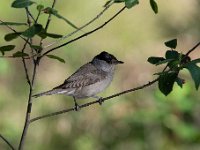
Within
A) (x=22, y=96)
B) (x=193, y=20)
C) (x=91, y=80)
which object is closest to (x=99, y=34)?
(x=193, y=20)

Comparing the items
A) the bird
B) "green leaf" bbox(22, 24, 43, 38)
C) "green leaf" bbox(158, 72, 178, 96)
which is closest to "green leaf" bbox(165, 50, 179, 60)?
"green leaf" bbox(158, 72, 178, 96)

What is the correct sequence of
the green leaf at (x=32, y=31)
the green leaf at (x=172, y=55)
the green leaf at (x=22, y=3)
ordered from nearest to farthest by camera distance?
the green leaf at (x=32, y=31)
the green leaf at (x=22, y=3)
the green leaf at (x=172, y=55)

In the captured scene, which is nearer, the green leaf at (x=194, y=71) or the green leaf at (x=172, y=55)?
the green leaf at (x=194, y=71)

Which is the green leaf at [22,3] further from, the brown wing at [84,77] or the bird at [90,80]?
the brown wing at [84,77]

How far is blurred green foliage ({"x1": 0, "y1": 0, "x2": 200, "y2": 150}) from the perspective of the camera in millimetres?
8320

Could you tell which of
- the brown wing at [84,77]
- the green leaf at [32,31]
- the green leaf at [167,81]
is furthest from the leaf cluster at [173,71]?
the brown wing at [84,77]

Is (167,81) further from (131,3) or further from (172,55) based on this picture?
(131,3)

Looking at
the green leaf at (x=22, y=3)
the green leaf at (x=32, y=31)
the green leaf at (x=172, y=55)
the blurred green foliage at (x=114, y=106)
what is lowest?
the blurred green foliage at (x=114, y=106)

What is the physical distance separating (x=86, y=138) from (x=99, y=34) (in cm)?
396

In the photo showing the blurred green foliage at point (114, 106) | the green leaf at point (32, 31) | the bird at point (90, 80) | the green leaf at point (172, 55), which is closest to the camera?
the green leaf at point (32, 31)

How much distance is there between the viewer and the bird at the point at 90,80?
5766 millimetres

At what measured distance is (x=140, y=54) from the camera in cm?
1185

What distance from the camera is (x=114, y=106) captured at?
30.8 feet

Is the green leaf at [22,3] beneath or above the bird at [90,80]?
above
